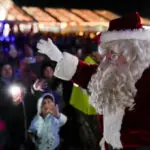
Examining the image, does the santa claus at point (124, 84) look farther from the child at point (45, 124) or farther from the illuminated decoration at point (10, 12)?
the illuminated decoration at point (10, 12)

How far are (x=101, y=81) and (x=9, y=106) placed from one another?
1.67m

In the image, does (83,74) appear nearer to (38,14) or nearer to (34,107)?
(34,107)

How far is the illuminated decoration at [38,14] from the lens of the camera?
21.1 feet

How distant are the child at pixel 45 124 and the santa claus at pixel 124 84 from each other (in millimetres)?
1383

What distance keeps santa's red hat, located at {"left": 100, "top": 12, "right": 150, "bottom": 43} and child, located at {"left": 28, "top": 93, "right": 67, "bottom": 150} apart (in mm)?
1501

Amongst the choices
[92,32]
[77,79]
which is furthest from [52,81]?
[92,32]

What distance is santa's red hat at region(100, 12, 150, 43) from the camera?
2.24 m

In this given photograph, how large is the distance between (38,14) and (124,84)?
15.6 ft

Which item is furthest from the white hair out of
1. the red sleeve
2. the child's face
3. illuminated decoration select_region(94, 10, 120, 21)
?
illuminated decoration select_region(94, 10, 120, 21)

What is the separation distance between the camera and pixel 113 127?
2135 mm

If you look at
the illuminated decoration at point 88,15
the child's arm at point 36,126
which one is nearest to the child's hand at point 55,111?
the child's arm at point 36,126

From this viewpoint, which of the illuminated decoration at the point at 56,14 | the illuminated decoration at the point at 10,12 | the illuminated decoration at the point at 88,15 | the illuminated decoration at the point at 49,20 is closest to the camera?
the illuminated decoration at the point at 49,20

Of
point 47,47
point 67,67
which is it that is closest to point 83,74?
point 67,67

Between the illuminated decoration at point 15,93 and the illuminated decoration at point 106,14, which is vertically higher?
the illuminated decoration at point 15,93
